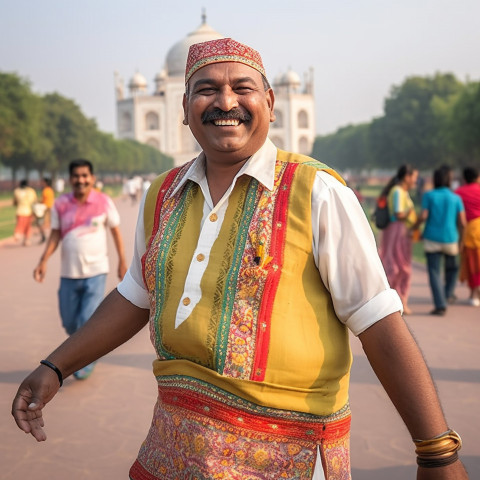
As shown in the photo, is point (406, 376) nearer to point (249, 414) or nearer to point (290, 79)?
point (249, 414)

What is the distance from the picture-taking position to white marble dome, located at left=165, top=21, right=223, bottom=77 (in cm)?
7856

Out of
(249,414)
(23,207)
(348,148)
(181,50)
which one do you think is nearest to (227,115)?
(249,414)

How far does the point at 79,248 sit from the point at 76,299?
14.1 inches

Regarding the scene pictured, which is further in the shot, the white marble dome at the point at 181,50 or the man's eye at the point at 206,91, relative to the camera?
the white marble dome at the point at 181,50

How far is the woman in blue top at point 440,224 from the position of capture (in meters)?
7.20

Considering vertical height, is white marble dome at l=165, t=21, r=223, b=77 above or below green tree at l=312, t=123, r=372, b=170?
above

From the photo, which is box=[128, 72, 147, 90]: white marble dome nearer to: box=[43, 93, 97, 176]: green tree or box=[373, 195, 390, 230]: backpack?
box=[43, 93, 97, 176]: green tree

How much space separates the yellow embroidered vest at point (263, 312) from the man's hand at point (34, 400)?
1.08 ft

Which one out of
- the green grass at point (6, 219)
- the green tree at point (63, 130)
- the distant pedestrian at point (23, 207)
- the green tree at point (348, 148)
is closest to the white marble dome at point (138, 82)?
the green tree at point (348, 148)

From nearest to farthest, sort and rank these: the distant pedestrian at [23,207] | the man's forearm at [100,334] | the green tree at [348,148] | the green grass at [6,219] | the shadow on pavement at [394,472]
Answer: the man's forearm at [100,334], the shadow on pavement at [394,472], the distant pedestrian at [23,207], the green grass at [6,219], the green tree at [348,148]

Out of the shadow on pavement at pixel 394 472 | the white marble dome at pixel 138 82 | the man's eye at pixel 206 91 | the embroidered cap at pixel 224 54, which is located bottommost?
the shadow on pavement at pixel 394 472

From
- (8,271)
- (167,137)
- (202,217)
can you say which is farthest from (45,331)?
(167,137)

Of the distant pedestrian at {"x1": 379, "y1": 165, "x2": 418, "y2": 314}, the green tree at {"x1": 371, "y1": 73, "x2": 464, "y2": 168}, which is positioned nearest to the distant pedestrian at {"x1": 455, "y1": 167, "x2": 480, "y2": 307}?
the distant pedestrian at {"x1": 379, "y1": 165, "x2": 418, "y2": 314}

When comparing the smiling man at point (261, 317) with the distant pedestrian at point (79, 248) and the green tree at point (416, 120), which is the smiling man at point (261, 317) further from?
the green tree at point (416, 120)
